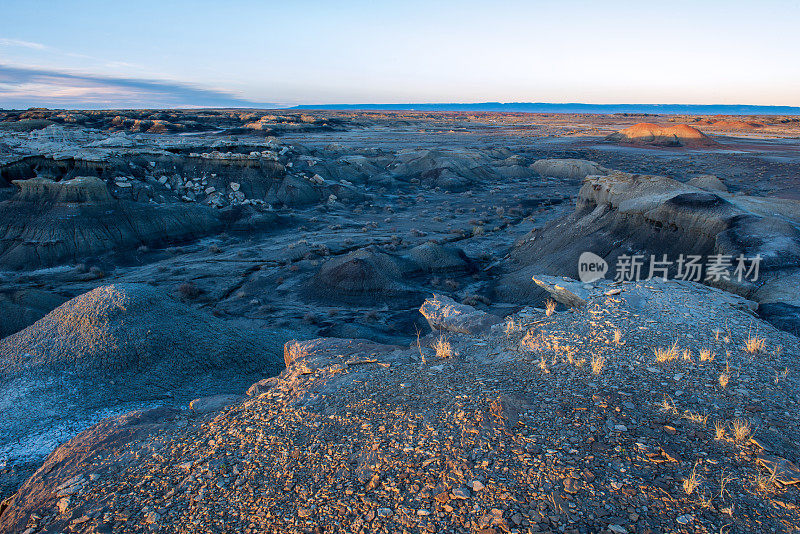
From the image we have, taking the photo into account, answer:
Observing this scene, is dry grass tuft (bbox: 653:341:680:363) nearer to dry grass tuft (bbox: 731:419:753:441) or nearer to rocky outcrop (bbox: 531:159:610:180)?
dry grass tuft (bbox: 731:419:753:441)

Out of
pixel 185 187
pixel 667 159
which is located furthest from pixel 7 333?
pixel 667 159

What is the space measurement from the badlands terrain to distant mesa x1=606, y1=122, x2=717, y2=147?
59974mm

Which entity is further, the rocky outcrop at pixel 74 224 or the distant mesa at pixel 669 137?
the distant mesa at pixel 669 137

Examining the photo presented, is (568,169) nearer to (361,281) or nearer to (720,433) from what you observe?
(361,281)

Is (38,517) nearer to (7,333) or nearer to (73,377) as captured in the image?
(73,377)

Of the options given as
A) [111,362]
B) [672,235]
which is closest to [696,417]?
[111,362]

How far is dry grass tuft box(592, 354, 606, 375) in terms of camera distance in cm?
578

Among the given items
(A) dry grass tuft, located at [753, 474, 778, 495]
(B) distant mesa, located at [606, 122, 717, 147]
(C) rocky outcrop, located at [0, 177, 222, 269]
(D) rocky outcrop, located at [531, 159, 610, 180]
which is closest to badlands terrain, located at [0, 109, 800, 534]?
(A) dry grass tuft, located at [753, 474, 778, 495]

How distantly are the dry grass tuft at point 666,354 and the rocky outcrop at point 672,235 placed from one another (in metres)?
5.51

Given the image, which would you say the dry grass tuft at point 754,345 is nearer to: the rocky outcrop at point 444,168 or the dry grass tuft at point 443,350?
the dry grass tuft at point 443,350

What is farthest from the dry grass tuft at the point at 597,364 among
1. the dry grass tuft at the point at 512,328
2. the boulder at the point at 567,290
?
the boulder at the point at 567,290

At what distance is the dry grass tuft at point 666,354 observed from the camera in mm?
5875

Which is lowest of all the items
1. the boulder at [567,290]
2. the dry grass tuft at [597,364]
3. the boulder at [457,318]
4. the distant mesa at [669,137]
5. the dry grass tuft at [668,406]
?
the boulder at [457,318]

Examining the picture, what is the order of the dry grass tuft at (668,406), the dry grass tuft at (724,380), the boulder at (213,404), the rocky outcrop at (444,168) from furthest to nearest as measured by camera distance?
the rocky outcrop at (444,168), the boulder at (213,404), the dry grass tuft at (724,380), the dry grass tuft at (668,406)
